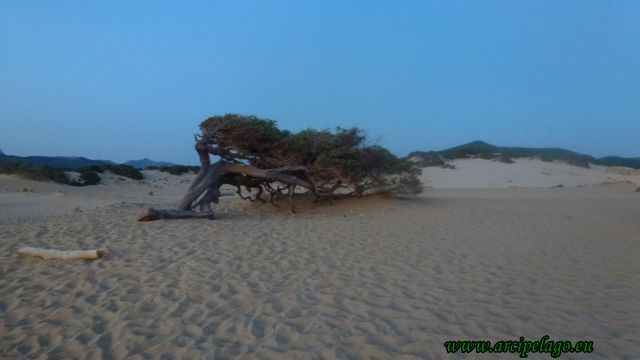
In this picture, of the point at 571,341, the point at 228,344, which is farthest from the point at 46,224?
the point at 571,341

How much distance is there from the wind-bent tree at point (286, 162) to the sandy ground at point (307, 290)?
2.89 metres

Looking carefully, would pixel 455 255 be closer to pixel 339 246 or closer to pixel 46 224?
pixel 339 246

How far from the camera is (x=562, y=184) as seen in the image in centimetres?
3166

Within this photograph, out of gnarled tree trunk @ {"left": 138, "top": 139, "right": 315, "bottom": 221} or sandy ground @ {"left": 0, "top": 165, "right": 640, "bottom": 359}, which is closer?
sandy ground @ {"left": 0, "top": 165, "right": 640, "bottom": 359}

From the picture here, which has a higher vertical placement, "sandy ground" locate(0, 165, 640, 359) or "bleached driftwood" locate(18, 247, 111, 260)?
"bleached driftwood" locate(18, 247, 111, 260)

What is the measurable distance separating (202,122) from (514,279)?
1002 centimetres

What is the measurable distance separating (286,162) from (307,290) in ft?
27.5

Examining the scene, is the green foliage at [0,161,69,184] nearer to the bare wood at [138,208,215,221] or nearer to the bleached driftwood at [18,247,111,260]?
the bare wood at [138,208,215,221]

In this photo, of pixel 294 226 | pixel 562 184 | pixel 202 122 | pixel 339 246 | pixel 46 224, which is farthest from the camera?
pixel 562 184

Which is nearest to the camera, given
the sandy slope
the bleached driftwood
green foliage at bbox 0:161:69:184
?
the bleached driftwood

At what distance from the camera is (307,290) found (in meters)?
5.25

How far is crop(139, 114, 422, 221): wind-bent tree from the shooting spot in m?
12.7

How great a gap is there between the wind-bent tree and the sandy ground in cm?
289

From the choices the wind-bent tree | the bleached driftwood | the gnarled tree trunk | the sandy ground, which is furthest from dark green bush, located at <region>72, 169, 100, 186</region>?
the bleached driftwood
